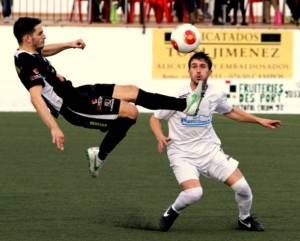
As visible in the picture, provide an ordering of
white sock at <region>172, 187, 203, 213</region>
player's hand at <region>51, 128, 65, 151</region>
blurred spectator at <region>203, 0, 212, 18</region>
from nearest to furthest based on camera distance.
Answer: player's hand at <region>51, 128, 65, 151</region> → white sock at <region>172, 187, 203, 213</region> → blurred spectator at <region>203, 0, 212, 18</region>

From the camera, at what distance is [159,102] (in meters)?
11.8

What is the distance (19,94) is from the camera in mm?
24625

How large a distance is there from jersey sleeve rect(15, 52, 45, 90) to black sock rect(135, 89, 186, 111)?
0.97 meters

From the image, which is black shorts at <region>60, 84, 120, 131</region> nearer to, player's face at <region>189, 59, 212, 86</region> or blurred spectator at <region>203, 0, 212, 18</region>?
player's face at <region>189, 59, 212, 86</region>

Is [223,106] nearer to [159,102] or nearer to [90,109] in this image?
[159,102]

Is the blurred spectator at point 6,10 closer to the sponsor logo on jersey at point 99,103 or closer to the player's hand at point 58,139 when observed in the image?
the sponsor logo on jersey at point 99,103

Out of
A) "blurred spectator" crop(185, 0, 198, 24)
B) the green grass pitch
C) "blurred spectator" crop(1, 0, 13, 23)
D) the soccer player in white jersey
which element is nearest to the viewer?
the soccer player in white jersey

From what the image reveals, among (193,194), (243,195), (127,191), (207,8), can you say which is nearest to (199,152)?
(193,194)

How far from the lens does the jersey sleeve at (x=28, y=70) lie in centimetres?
1183

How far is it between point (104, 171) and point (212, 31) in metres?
9.16

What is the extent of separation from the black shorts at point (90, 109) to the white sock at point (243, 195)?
A: 1.37 m

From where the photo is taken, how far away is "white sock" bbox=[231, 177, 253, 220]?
11711 millimetres

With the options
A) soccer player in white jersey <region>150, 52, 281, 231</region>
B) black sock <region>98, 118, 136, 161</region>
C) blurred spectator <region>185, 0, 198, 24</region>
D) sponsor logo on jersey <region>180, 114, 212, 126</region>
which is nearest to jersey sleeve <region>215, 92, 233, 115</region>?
soccer player in white jersey <region>150, 52, 281, 231</region>

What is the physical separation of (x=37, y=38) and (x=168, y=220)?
7.08 feet
